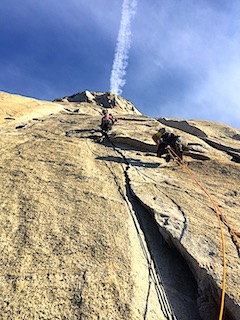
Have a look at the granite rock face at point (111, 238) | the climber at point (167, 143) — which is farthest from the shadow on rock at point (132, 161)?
the climber at point (167, 143)

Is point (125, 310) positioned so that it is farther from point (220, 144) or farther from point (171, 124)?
point (171, 124)

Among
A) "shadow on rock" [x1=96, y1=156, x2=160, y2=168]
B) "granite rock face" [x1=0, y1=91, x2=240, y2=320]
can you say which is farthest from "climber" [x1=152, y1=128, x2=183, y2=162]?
"granite rock face" [x1=0, y1=91, x2=240, y2=320]

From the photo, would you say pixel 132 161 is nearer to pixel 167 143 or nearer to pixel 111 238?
pixel 167 143

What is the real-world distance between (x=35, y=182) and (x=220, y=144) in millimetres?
9960

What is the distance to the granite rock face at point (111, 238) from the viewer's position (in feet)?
13.3

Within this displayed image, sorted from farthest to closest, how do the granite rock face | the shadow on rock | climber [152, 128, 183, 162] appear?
climber [152, 128, 183, 162], the shadow on rock, the granite rock face

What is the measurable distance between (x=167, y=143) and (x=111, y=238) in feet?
20.4

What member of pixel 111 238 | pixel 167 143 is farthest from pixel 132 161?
pixel 111 238

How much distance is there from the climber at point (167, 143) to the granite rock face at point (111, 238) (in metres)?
0.90

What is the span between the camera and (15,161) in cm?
829

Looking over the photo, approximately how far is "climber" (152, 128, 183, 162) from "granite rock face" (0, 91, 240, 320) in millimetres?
904

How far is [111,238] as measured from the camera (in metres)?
5.21

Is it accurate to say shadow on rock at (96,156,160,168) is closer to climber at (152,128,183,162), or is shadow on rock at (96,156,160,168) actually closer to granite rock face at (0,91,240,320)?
granite rock face at (0,91,240,320)

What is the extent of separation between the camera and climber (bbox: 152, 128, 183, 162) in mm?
10391
